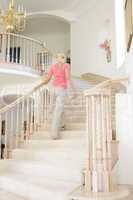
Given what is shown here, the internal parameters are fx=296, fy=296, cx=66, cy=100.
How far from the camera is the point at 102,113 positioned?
347 cm

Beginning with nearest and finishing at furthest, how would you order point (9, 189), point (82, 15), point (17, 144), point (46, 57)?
point (9, 189) < point (17, 144) < point (46, 57) < point (82, 15)

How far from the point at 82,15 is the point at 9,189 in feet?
28.9

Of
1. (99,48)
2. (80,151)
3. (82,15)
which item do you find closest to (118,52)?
(99,48)

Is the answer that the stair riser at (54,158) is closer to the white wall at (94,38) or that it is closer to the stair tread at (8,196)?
the stair tread at (8,196)

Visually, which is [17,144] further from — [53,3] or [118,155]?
[53,3]

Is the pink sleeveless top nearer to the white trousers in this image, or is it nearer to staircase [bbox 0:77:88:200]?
the white trousers

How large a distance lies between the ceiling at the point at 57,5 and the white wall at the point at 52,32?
49.4 inches

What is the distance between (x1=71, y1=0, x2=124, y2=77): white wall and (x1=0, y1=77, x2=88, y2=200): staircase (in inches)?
174

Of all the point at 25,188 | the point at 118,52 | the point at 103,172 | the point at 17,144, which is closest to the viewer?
the point at 103,172

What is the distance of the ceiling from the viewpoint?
37.3ft

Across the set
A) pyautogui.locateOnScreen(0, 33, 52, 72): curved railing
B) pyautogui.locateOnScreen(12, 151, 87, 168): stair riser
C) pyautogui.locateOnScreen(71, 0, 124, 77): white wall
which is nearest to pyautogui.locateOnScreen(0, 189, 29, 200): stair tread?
pyautogui.locateOnScreen(12, 151, 87, 168): stair riser

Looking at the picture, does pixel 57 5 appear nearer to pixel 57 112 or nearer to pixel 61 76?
pixel 61 76

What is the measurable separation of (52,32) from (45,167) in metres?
10.6

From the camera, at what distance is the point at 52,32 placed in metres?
14.1
